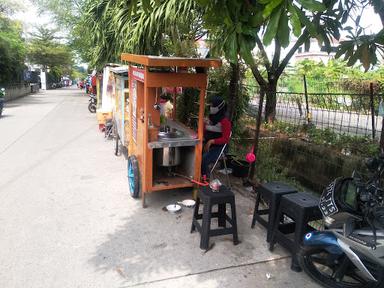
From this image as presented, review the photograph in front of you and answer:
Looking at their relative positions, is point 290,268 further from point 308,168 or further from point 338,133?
point 338,133

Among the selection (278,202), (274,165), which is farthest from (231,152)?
(278,202)

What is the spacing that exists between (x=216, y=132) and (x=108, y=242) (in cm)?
235

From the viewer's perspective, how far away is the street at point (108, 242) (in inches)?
120

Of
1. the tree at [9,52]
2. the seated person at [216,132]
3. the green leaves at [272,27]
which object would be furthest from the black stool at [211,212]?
the tree at [9,52]

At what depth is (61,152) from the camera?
7.52 m

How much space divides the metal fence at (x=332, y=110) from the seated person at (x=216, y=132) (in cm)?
157

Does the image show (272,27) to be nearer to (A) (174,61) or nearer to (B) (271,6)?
(B) (271,6)

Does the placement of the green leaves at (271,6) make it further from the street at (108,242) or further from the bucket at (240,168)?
the bucket at (240,168)

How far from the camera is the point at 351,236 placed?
108 inches

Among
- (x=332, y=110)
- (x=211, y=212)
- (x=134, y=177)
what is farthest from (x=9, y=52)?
(x=211, y=212)

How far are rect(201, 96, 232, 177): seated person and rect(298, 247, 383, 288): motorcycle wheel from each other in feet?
7.04

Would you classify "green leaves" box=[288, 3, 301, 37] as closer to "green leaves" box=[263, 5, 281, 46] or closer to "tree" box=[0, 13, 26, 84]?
"green leaves" box=[263, 5, 281, 46]

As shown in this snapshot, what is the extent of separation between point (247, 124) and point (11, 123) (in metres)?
8.31

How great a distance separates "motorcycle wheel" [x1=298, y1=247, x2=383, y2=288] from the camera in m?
2.93
